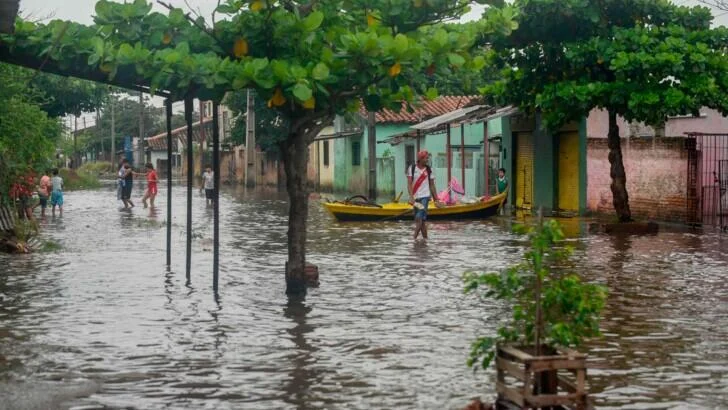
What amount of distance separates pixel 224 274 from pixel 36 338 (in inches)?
214

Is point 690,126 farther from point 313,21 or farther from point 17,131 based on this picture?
point 313,21

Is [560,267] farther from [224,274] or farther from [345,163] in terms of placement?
[345,163]

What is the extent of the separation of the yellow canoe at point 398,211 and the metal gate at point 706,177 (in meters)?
4.73

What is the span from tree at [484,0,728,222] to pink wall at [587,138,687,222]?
80.0 inches

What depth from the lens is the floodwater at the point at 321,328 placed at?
320 inches

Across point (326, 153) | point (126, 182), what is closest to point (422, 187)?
point (126, 182)

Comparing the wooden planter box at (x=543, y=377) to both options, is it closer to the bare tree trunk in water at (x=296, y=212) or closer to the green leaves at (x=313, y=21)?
the green leaves at (x=313, y=21)

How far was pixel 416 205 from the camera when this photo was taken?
20.8 m

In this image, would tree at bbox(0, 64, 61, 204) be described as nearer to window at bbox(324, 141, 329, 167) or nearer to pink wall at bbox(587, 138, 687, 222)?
pink wall at bbox(587, 138, 687, 222)

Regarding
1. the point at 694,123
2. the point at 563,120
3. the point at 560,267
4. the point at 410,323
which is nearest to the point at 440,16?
the point at 410,323

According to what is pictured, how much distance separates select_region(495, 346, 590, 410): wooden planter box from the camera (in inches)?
252

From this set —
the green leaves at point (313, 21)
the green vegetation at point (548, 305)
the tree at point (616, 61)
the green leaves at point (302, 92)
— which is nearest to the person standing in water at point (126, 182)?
the tree at point (616, 61)

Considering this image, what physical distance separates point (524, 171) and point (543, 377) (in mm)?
26047

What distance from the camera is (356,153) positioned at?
51.4m
